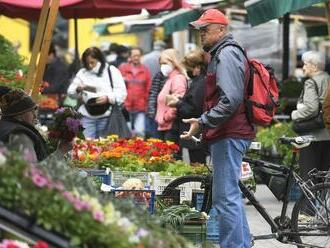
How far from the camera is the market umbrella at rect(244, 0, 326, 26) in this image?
418 inches

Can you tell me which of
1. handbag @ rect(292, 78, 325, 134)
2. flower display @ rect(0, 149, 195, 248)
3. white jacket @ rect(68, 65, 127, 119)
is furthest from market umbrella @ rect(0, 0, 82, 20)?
flower display @ rect(0, 149, 195, 248)

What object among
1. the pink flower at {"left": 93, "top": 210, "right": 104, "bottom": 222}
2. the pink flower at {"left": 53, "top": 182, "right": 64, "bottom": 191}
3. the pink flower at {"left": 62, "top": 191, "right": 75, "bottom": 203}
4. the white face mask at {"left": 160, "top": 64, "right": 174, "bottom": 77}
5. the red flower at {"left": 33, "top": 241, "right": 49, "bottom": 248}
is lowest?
the white face mask at {"left": 160, "top": 64, "right": 174, "bottom": 77}

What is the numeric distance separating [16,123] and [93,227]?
2.65 meters

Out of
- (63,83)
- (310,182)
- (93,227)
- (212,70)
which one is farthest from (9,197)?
(63,83)

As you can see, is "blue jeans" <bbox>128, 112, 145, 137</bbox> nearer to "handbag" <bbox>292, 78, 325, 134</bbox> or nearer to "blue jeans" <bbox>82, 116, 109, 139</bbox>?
"blue jeans" <bbox>82, 116, 109, 139</bbox>

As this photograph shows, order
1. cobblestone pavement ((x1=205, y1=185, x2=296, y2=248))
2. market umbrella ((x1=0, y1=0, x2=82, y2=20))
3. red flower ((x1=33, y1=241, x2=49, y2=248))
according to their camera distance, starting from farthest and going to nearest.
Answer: market umbrella ((x1=0, y1=0, x2=82, y2=20)), cobblestone pavement ((x1=205, y1=185, x2=296, y2=248)), red flower ((x1=33, y1=241, x2=49, y2=248))

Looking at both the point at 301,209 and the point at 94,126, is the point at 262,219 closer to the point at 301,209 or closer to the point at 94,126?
the point at 301,209

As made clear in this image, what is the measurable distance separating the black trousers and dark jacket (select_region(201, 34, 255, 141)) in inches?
134

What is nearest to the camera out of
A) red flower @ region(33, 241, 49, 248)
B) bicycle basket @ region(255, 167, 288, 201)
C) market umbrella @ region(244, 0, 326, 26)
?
red flower @ region(33, 241, 49, 248)

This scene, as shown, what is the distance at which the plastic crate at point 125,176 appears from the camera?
30.5 feet

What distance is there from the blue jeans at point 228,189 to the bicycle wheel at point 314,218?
804mm

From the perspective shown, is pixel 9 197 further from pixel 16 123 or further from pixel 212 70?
pixel 212 70

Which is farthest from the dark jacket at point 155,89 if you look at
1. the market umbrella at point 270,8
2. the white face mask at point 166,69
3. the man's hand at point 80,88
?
the market umbrella at point 270,8

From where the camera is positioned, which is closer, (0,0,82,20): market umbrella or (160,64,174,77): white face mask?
(0,0,82,20): market umbrella
